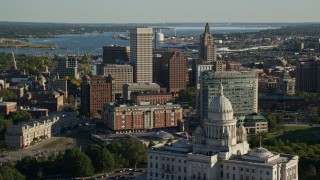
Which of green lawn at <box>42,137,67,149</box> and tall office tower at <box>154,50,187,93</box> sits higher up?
tall office tower at <box>154,50,187,93</box>

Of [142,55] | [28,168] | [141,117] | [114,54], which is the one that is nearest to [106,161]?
[28,168]

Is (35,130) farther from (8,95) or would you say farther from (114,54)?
(114,54)

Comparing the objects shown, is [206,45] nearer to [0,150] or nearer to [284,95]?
→ [284,95]

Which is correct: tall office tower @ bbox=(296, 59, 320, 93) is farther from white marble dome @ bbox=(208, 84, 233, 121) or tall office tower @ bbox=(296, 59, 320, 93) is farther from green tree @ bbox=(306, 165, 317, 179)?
white marble dome @ bbox=(208, 84, 233, 121)

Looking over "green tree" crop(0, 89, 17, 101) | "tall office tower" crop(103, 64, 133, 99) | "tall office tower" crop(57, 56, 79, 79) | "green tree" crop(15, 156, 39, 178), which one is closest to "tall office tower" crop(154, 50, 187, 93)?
"tall office tower" crop(103, 64, 133, 99)

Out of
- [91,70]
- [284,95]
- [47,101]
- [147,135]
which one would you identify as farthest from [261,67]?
[147,135]

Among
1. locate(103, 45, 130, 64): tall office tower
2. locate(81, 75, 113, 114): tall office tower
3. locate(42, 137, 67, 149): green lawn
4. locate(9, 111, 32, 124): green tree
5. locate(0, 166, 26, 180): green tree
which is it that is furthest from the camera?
locate(103, 45, 130, 64): tall office tower

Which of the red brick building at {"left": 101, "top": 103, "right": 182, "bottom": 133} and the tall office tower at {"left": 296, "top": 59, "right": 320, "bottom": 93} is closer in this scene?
the red brick building at {"left": 101, "top": 103, "right": 182, "bottom": 133}
